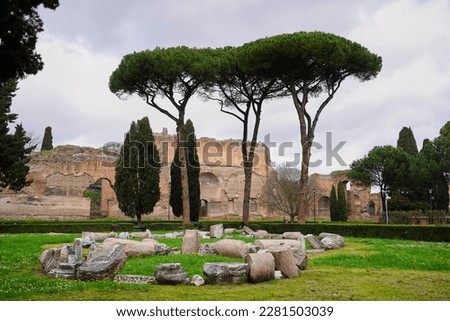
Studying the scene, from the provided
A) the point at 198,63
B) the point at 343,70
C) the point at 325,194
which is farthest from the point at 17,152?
the point at 325,194

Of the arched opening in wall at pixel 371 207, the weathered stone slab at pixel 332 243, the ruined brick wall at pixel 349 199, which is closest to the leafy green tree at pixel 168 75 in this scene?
the weathered stone slab at pixel 332 243

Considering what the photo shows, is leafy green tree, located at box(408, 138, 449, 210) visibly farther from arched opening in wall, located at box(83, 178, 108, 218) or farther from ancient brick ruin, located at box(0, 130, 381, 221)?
arched opening in wall, located at box(83, 178, 108, 218)

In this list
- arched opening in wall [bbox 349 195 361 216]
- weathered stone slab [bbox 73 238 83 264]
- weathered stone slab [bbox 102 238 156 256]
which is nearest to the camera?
weathered stone slab [bbox 73 238 83 264]

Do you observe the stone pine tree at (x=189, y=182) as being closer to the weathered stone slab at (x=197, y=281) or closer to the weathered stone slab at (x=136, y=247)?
the weathered stone slab at (x=136, y=247)

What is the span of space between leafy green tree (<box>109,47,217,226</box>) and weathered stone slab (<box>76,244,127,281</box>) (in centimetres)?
1335

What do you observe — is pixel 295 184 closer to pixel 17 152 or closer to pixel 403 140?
pixel 403 140

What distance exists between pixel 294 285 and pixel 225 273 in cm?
94

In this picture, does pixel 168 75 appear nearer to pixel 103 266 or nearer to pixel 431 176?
pixel 103 266

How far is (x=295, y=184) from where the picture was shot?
101ft

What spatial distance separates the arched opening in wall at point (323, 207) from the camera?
41031mm

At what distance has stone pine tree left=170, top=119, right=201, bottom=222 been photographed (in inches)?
967

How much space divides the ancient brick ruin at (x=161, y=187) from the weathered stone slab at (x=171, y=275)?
26.9 m

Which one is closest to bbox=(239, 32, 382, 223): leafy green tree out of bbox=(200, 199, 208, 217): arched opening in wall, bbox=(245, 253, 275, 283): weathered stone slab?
bbox=(245, 253, 275, 283): weathered stone slab

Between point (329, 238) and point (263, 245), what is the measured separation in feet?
11.4
